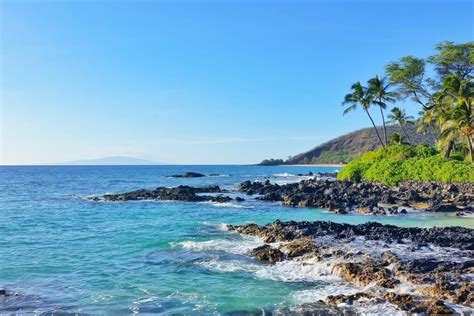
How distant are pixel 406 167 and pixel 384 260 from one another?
3367 centimetres

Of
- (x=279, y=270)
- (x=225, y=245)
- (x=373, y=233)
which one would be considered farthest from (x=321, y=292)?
(x=373, y=233)

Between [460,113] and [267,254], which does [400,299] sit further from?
[460,113]

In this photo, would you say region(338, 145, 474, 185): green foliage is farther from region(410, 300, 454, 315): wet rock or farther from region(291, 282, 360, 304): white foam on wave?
region(410, 300, 454, 315): wet rock

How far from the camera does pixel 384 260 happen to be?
47.4 feet

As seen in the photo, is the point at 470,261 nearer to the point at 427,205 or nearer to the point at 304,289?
the point at 304,289

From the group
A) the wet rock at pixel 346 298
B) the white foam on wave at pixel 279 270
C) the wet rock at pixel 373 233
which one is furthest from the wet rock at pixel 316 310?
the wet rock at pixel 373 233

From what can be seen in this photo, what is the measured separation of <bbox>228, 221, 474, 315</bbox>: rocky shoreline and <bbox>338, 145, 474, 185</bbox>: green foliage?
20994mm

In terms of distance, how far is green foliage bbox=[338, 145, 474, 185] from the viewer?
38594 mm

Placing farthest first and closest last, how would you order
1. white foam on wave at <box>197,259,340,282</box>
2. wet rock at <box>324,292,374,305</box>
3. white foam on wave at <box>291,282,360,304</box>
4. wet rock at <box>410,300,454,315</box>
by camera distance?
white foam on wave at <box>197,259,340,282</box>, white foam on wave at <box>291,282,360,304</box>, wet rock at <box>324,292,374,305</box>, wet rock at <box>410,300,454,315</box>

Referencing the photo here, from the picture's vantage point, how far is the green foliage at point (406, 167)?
127 feet

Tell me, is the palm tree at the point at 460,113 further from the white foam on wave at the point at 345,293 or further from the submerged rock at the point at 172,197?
the white foam on wave at the point at 345,293

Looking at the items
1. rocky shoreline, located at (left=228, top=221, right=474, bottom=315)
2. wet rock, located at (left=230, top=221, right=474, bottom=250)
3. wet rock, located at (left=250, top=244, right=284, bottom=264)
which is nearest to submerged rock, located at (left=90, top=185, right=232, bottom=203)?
wet rock, located at (left=230, top=221, right=474, bottom=250)

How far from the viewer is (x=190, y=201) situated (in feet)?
136

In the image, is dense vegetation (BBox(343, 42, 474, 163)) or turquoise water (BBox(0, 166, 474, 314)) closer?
turquoise water (BBox(0, 166, 474, 314))
